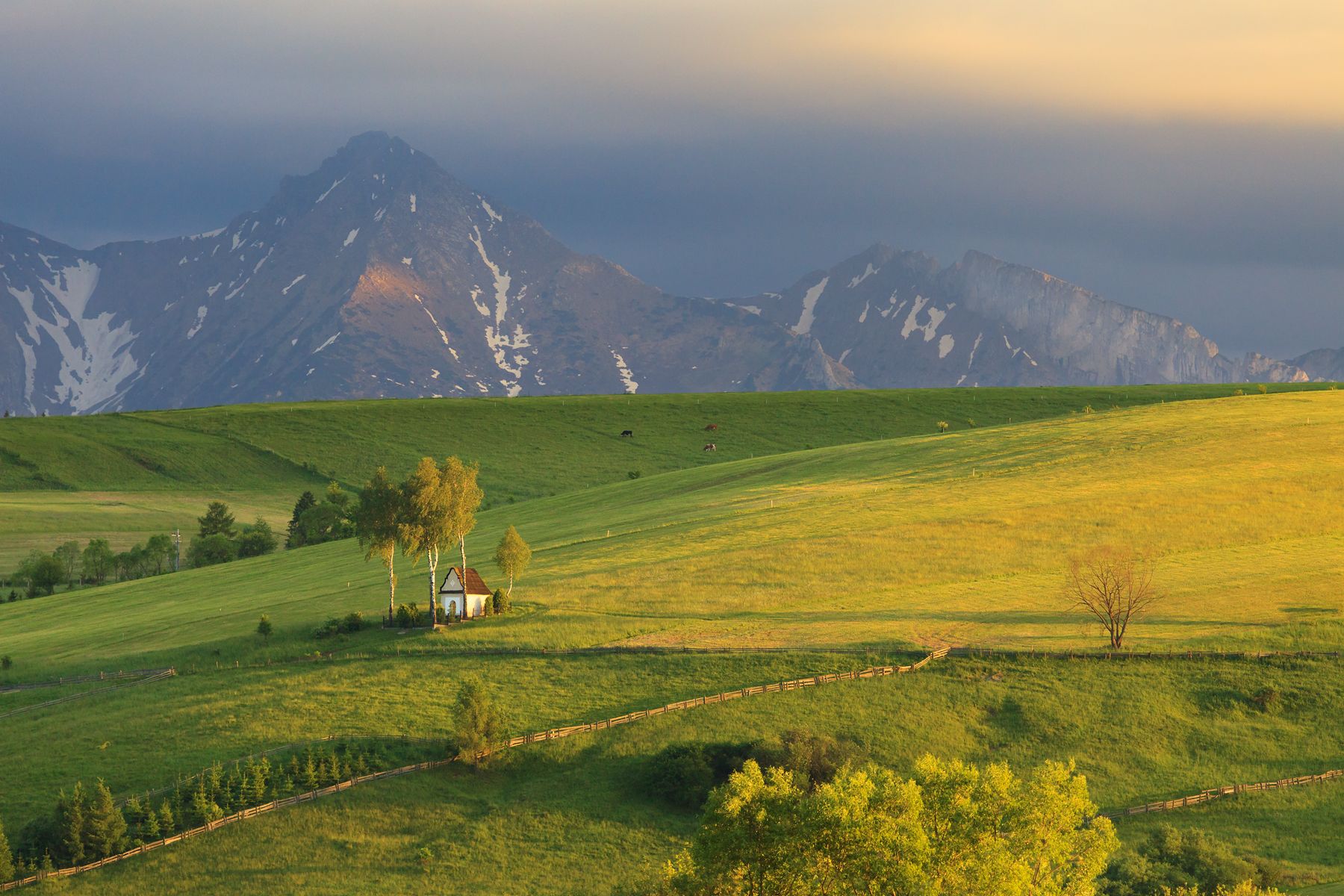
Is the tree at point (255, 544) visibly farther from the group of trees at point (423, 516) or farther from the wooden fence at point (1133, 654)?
the wooden fence at point (1133, 654)

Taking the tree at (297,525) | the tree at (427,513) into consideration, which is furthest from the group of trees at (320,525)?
the tree at (427,513)

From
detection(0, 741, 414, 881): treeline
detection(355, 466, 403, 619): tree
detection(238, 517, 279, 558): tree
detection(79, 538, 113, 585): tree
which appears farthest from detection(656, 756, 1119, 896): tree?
detection(79, 538, 113, 585): tree

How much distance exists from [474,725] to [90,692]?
81.9ft

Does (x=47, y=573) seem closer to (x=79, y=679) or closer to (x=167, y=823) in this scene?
(x=79, y=679)

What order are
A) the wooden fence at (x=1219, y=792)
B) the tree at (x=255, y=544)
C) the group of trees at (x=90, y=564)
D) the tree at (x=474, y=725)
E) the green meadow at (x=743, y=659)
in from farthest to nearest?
the tree at (x=255, y=544)
the group of trees at (x=90, y=564)
the tree at (x=474, y=725)
the wooden fence at (x=1219, y=792)
the green meadow at (x=743, y=659)

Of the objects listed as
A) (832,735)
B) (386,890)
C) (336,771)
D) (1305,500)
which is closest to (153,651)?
(336,771)

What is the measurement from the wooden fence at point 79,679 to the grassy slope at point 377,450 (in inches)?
2963

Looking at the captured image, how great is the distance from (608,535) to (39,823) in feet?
168

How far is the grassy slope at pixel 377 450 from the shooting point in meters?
158

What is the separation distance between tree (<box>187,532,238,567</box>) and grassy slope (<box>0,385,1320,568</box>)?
64.2 ft

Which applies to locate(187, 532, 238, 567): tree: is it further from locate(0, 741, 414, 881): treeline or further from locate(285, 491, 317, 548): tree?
locate(0, 741, 414, 881): treeline

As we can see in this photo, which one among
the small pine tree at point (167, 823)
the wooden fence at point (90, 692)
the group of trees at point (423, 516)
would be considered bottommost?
the small pine tree at point (167, 823)

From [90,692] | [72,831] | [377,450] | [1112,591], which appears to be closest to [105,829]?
[72,831]

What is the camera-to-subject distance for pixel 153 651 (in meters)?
75.4
